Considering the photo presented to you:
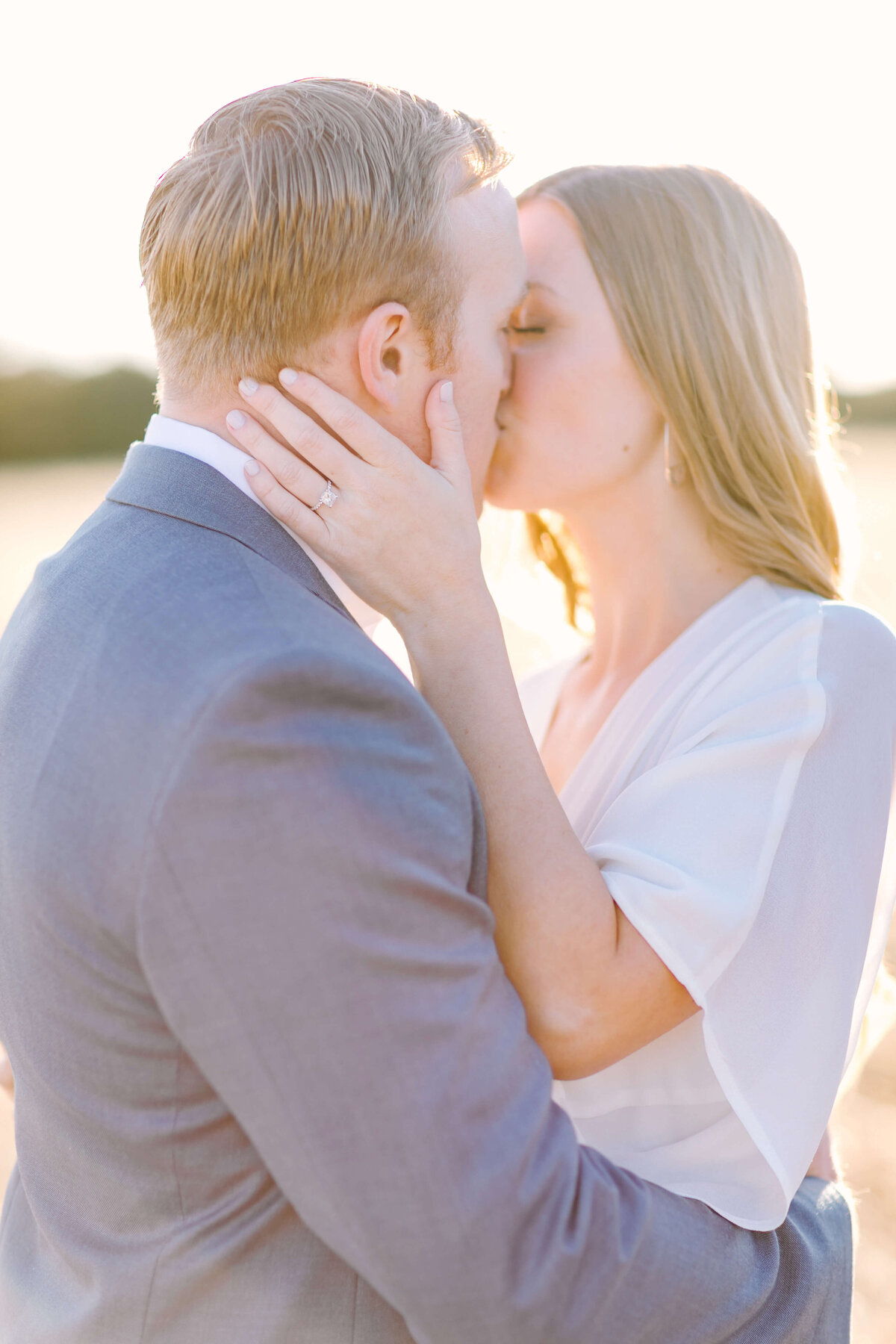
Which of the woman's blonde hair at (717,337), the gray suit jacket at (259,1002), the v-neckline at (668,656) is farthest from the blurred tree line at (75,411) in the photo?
the gray suit jacket at (259,1002)

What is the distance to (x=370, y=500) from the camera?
1.92 meters

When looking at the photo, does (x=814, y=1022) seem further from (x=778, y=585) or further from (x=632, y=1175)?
(x=778, y=585)

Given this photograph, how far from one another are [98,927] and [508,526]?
2587mm

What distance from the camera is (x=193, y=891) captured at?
1290 millimetres

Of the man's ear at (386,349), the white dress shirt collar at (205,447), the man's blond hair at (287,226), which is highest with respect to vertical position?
the man's blond hair at (287,226)

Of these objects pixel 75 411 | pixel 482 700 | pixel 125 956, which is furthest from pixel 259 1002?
pixel 75 411

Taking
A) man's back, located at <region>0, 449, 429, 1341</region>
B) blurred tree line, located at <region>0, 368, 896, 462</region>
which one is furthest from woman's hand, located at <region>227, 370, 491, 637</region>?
blurred tree line, located at <region>0, 368, 896, 462</region>

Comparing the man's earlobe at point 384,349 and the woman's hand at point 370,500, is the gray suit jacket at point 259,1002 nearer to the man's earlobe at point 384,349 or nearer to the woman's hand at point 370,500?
the woman's hand at point 370,500

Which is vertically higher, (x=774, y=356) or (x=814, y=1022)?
(x=774, y=356)

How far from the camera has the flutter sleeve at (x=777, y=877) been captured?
1.91m

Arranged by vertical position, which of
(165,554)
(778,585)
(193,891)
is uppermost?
(165,554)

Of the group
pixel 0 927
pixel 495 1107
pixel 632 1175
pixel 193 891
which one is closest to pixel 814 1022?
pixel 632 1175

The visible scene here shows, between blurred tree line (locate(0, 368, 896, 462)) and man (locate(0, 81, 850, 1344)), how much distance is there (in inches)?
1339

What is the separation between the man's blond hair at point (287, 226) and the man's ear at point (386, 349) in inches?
1.1
